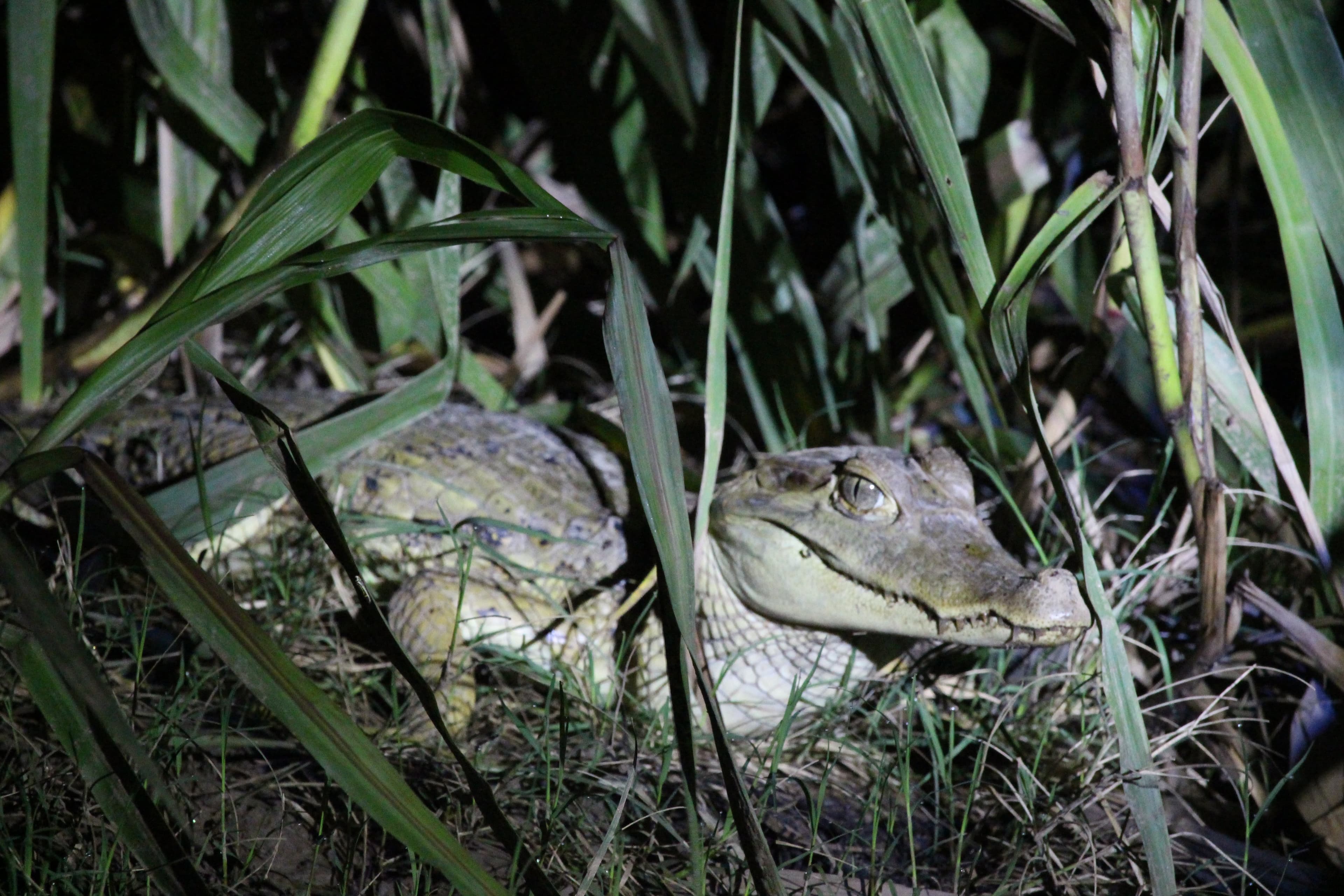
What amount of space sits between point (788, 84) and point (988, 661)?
2.63 m

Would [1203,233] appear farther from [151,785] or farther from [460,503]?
[151,785]

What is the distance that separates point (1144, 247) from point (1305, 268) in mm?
401

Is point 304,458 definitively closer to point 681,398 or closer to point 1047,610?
point 681,398

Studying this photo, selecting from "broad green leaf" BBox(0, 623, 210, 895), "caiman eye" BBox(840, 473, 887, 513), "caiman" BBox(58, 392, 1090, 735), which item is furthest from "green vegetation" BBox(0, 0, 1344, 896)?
"caiman eye" BBox(840, 473, 887, 513)

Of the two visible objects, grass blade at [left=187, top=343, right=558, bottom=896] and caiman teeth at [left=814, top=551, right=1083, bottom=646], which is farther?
caiman teeth at [left=814, top=551, right=1083, bottom=646]

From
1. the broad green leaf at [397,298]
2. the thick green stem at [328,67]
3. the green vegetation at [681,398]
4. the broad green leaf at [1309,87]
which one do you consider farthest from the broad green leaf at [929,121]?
the broad green leaf at [397,298]

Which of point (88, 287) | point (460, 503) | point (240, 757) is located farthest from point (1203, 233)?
point (88, 287)

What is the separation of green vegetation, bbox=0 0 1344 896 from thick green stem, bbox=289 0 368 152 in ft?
0.04

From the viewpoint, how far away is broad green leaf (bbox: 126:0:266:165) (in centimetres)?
259

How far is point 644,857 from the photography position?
1521 mm

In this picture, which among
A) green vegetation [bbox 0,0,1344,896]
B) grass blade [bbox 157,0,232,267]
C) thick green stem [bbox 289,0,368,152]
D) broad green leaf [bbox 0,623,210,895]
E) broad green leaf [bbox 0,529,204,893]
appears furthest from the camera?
grass blade [bbox 157,0,232,267]

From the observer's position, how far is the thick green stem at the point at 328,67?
A: 2.34 meters

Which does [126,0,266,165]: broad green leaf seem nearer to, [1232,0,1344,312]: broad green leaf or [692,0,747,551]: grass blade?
[692,0,747,551]: grass blade

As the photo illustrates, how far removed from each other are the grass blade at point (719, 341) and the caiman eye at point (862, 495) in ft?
1.30
